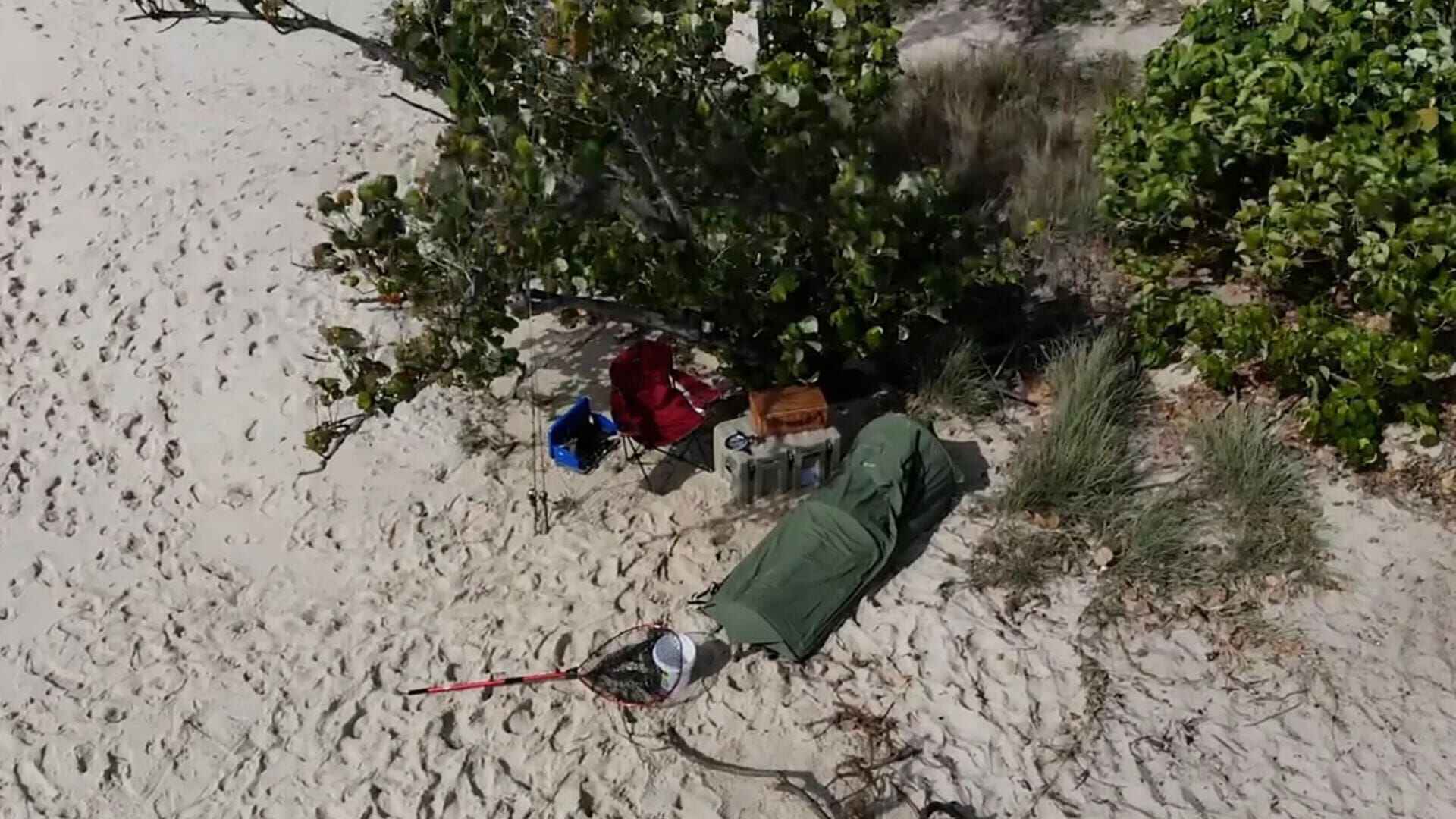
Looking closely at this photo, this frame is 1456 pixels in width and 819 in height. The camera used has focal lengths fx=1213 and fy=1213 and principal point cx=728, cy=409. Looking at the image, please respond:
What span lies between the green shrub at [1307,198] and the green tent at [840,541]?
144cm

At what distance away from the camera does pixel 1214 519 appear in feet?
17.5

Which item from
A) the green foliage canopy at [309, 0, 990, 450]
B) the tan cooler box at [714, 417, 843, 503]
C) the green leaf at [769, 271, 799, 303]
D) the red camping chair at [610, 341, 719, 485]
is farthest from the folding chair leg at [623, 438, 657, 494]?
the green leaf at [769, 271, 799, 303]

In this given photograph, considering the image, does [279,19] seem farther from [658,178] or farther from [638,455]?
[638,455]

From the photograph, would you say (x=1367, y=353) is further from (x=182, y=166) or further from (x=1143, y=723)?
(x=182, y=166)

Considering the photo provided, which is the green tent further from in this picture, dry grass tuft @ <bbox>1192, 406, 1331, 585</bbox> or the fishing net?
dry grass tuft @ <bbox>1192, 406, 1331, 585</bbox>

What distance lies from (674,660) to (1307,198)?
11.7 ft

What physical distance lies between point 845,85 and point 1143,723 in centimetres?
279

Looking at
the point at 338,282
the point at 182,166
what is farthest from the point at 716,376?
→ the point at 182,166

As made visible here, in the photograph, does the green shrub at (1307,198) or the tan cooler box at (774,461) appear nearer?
the green shrub at (1307,198)

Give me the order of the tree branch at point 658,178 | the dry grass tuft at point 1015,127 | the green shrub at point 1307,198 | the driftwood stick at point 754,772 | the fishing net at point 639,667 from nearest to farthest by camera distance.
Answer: the driftwood stick at point 754,772
the tree branch at point 658,178
the fishing net at point 639,667
the green shrub at point 1307,198
the dry grass tuft at point 1015,127

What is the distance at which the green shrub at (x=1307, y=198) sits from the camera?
17.1 feet

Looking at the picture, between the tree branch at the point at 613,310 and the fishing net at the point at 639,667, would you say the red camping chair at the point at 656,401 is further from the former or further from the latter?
the fishing net at the point at 639,667

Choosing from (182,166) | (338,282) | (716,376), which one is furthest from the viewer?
(182,166)

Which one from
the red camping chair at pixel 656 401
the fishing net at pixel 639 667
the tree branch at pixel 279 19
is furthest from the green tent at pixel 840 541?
the tree branch at pixel 279 19
